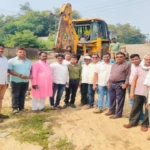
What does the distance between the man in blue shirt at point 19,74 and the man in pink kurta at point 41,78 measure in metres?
0.20

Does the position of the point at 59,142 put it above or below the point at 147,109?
below

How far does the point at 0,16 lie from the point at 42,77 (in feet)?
192

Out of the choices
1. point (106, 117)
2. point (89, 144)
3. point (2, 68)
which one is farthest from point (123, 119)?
point (2, 68)

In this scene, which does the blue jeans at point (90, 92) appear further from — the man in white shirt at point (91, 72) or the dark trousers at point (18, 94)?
the dark trousers at point (18, 94)

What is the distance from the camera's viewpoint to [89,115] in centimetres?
642

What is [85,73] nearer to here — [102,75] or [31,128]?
[102,75]

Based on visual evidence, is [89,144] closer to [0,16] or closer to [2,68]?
[2,68]

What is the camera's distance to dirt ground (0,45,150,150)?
15.1ft

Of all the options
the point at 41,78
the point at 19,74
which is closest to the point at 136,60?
the point at 41,78

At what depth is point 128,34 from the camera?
210 ft

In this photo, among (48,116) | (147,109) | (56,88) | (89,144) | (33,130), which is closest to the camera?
(89,144)

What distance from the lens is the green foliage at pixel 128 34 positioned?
2485 inches

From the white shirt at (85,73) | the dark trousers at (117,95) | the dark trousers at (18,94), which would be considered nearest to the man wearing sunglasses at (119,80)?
the dark trousers at (117,95)

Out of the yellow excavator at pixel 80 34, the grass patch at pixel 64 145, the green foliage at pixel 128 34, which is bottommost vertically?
the grass patch at pixel 64 145
